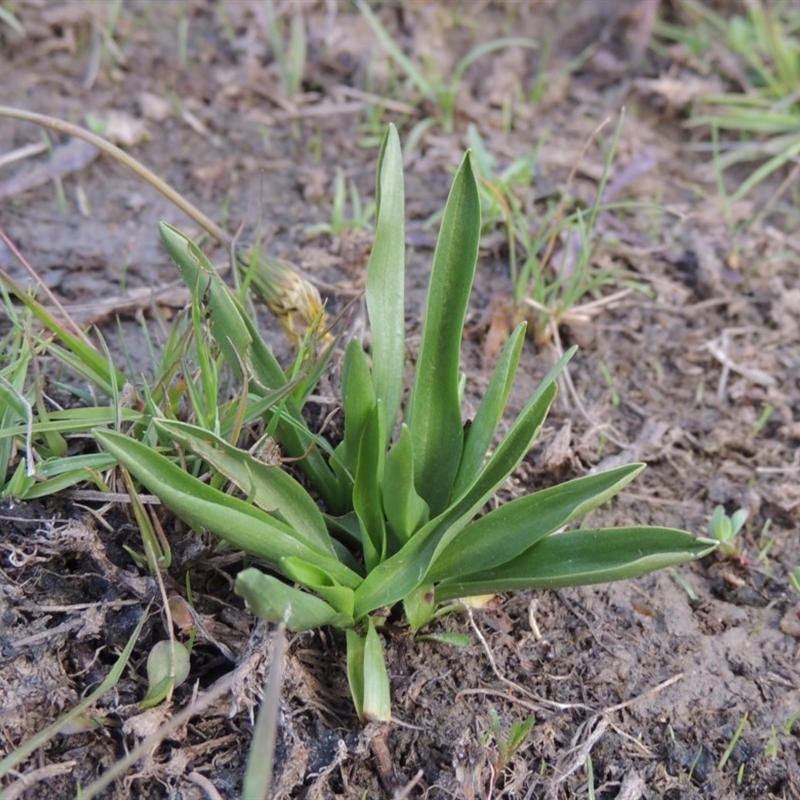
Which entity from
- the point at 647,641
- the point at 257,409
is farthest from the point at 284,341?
the point at 647,641

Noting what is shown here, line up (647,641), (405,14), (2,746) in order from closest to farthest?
(2,746)
(647,641)
(405,14)

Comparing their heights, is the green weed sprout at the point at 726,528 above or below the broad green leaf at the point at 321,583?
below

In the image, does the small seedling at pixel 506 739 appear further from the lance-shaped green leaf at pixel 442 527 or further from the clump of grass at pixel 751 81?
the clump of grass at pixel 751 81

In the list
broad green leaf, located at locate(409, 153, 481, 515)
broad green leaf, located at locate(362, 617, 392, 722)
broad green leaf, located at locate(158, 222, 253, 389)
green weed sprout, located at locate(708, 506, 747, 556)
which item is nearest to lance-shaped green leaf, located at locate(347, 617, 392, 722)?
broad green leaf, located at locate(362, 617, 392, 722)

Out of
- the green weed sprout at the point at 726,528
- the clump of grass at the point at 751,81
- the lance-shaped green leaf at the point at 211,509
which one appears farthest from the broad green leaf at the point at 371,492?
the clump of grass at the point at 751,81

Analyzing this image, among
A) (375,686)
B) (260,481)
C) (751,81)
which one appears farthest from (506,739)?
(751,81)

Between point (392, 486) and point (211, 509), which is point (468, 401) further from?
point (211, 509)

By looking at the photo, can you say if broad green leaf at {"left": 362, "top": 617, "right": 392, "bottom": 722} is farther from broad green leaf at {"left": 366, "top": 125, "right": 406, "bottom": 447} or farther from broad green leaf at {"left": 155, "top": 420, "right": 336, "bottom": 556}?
broad green leaf at {"left": 366, "top": 125, "right": 406, "bottom": 447}

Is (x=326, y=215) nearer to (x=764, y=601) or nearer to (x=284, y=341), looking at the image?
(x=284, y=341)
